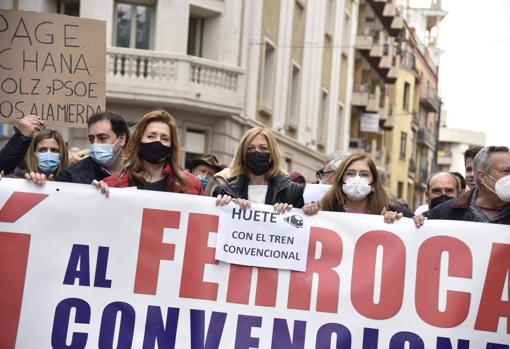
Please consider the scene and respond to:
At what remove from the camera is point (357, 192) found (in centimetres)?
614

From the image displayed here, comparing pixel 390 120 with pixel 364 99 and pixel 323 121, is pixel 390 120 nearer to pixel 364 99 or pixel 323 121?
pixel 364 99

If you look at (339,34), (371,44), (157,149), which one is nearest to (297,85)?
(339,34)

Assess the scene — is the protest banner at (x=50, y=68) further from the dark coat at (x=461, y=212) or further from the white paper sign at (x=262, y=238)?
the dark coat at (x=461, y=212)

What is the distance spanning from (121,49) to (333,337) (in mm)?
15829

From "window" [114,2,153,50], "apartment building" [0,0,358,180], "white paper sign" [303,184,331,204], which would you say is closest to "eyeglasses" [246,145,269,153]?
"white paper sign" [303,184,331,204]

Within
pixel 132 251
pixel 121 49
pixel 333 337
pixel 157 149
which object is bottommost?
pixel 333 337

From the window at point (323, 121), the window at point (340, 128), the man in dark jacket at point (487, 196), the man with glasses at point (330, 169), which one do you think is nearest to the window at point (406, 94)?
the window at point (340, 128)

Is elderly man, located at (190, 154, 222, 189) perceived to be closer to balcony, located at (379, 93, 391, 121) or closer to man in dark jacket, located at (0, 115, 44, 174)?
man in dark jacket, located at (0, 115, 44, 174)

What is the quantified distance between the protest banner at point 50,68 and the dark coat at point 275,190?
1000mm

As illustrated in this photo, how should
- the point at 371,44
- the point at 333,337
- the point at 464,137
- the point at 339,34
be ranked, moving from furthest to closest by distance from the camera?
the point at 464,137, the point at 371,44, the point at 339,34, the point at 333,337

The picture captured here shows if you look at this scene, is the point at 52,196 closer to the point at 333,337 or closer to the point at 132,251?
the point at 132,251

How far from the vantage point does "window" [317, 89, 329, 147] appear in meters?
32.2

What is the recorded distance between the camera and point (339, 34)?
109 ft

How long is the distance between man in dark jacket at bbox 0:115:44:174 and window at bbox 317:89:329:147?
84.9 feet
